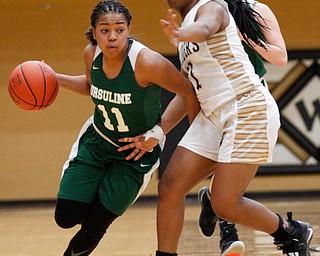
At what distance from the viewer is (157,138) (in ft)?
13.0

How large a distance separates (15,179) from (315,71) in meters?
4.68

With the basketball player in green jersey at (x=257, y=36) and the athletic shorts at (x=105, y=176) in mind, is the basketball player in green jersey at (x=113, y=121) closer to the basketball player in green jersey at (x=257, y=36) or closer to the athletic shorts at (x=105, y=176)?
the athletic shorts at (x=105, y=176)

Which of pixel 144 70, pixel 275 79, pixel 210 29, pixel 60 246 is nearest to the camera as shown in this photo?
pixel 210 29

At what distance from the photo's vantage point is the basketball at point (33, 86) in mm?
4117

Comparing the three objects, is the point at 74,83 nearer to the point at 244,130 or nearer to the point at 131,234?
the point at 244,130

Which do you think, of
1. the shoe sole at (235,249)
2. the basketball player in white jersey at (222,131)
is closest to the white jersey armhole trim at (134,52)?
the basketball player in white jersey at (222,131)

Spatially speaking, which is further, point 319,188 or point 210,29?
point 319,188

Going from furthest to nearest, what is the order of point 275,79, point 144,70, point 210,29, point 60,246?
1. point 275,79
2. point 60,246
3. point 144,70
4. point 210,29

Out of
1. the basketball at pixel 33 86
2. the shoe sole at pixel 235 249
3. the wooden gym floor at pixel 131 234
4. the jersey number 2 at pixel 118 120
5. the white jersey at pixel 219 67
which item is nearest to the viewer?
the white jersey at pixel 219 67

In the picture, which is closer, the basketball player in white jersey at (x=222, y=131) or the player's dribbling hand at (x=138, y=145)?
the basketball player in white jersey at (x=222, y=131)

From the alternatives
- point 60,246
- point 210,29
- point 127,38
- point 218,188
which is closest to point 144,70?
point 127,38

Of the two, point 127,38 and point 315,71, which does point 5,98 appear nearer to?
point 315,71

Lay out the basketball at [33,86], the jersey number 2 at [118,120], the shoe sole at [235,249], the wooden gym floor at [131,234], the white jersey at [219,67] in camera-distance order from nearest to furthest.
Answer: the white jersey at [219,67], the jersey number 2 at [118,120], the basketball at [33,86], the shoe sole at [235,249], the wooden gym floor at [131,234]

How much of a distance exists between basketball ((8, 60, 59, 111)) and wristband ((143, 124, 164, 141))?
0.67 m
